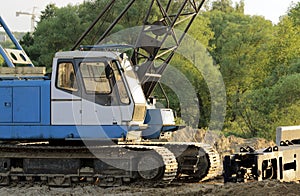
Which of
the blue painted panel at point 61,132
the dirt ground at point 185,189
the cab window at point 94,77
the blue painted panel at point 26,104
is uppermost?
the cab window at point 94,77

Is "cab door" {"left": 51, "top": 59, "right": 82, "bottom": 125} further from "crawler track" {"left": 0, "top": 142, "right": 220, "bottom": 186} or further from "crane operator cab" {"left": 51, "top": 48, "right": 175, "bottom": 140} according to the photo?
"crawler track" {"left": 0, "top": 142, "right": 220, "bottom": 186}

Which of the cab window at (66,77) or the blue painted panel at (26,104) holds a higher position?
the cab window at (66,77)

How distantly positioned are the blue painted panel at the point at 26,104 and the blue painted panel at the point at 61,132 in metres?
0.22

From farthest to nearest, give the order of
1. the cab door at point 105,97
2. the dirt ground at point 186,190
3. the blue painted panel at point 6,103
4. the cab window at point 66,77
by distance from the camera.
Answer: the blue painted panel at point 6,103 → the cab window at point 66,77 → the cab door at point 105,97 → the dirt ground at point 186,190

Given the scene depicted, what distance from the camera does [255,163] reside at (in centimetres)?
1341

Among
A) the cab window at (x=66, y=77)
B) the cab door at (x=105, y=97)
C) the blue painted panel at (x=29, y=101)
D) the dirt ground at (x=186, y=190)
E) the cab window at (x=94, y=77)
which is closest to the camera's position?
the dirt ground at (x=186, y=190)

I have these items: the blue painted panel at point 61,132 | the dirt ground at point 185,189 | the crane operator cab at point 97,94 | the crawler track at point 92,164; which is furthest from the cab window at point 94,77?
the dirt ground at point 185,189

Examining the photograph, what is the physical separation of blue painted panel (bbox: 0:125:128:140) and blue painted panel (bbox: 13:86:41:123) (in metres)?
0.22

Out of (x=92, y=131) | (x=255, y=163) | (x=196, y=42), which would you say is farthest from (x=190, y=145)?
(x=196, y=42)

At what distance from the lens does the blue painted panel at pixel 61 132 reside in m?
17.0

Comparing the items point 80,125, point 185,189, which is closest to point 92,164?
point 80,125

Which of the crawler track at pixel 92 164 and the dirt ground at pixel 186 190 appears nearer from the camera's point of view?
the dirt ground at pixel 186 190

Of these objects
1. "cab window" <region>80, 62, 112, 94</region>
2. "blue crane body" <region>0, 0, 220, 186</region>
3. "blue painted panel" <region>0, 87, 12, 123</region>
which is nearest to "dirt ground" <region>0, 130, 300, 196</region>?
"blue crane body" <region>0, 0, 220, 186</region>

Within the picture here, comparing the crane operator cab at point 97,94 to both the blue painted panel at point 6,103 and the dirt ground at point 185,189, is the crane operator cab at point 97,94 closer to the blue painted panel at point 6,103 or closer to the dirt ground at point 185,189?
the blue painted panel at point 6,103
